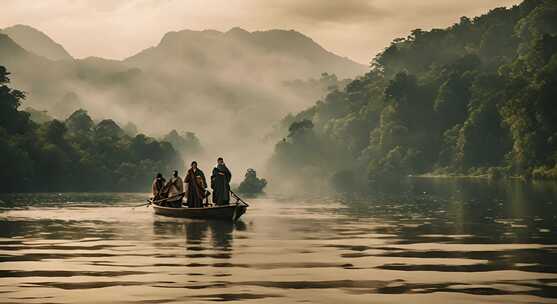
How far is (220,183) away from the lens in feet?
157

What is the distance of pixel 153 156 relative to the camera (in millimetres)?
171625

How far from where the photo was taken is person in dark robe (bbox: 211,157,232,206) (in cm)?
4781

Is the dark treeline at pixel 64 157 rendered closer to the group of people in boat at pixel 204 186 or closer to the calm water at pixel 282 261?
the group of people in boat at pixel 204 186

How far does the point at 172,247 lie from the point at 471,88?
518 feet

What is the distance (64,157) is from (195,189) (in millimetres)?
95903

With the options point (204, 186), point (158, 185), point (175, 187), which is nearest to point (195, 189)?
point (204, 186)

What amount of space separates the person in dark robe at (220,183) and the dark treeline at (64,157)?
77184 millimetres

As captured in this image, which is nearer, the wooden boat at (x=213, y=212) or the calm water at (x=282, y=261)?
the calm water at (x=282, y=261)

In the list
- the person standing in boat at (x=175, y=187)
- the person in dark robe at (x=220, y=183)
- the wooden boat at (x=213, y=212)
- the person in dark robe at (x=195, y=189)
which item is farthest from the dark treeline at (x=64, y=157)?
the person in dark robe at (x=220, y=183)

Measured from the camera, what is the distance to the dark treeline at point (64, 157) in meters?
125

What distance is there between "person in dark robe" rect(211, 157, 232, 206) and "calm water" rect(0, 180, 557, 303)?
213cm

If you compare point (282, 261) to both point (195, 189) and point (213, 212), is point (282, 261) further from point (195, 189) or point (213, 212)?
point (195, 189)

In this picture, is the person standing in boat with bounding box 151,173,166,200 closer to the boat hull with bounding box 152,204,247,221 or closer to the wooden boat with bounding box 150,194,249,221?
the wooden boat with bounding box 150,194,249,221

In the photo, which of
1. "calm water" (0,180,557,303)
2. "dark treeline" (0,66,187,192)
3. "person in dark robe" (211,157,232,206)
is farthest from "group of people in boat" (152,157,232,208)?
"dark treeline" (0,66,187,192)
